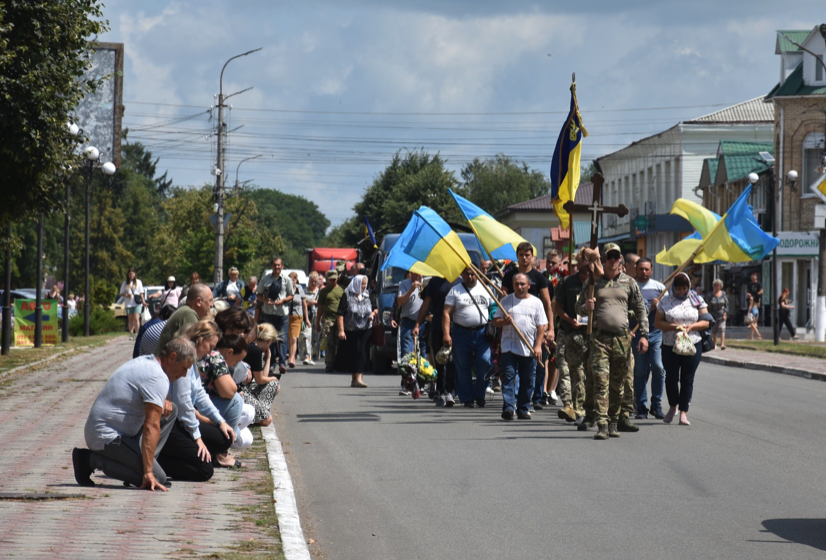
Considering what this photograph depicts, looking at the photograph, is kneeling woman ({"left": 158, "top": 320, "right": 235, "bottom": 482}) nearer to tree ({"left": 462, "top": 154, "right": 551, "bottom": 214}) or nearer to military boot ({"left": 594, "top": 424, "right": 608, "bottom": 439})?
military boot ({"left": 594, "top": 424, "right": 608, "bottom": 439})

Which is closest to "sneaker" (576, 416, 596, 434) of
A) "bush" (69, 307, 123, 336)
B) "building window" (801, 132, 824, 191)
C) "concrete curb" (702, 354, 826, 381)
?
"concrete curb" (702, 354, 826, 381)

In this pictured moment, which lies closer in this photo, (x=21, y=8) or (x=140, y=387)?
(x=140, y=387)

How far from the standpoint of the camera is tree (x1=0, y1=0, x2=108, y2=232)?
15.4 m

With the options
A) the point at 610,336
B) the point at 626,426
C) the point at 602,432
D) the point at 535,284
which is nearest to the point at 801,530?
the point at 602,432

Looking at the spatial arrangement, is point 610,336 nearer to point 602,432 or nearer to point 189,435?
point 602,432

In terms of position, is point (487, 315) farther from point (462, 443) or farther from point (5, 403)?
point (5, 403)

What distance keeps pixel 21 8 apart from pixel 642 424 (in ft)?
31.4

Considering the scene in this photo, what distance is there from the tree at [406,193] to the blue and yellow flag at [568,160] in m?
66.7

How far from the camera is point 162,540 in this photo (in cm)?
624

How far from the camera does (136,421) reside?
8.02 m

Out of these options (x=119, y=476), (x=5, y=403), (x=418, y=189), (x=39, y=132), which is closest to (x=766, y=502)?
(x=119, y=476)

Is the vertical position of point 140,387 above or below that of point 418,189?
below

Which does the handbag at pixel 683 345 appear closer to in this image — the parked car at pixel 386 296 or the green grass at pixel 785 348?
the parked car at pixel 386 296

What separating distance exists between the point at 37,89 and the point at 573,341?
7.91 metres
